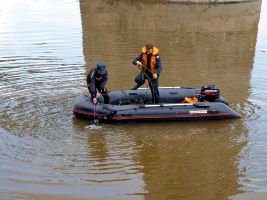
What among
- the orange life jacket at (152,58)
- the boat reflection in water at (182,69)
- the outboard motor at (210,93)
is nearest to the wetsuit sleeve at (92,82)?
the boat reflection in water at (182,69)

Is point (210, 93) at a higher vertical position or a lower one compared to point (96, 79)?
lower

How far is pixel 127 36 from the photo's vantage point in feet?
67.3

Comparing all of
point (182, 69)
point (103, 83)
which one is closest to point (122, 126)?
point (103, 83)

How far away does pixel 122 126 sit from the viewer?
1012 centimetres

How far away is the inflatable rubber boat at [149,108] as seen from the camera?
10078 millimetres

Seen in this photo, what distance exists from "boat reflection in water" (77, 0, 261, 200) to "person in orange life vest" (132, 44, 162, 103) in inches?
36.0

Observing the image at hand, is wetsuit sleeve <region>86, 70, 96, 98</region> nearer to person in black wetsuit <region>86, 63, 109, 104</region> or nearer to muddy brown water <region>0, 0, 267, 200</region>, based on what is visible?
person in black wetsuit <region>86, 63, 109, 104</region>

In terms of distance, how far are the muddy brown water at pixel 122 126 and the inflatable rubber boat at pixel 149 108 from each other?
193mm

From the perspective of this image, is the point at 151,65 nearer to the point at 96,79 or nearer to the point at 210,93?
the point at 96,79

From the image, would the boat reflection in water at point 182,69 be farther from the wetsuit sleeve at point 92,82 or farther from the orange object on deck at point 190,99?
the wetsuit sleeve at point 92,82

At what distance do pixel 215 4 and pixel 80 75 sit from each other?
57.8ft

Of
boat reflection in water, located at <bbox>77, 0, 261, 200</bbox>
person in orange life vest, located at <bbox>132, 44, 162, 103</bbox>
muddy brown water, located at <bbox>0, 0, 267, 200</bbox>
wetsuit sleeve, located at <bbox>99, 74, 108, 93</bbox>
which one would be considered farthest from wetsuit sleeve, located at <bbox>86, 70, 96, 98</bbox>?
person in orange life vest, located at <bbox>132, 44, 162, 103</bbox>

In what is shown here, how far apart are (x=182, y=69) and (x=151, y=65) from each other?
4.81m

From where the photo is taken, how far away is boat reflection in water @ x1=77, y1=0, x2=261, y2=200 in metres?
8.04
